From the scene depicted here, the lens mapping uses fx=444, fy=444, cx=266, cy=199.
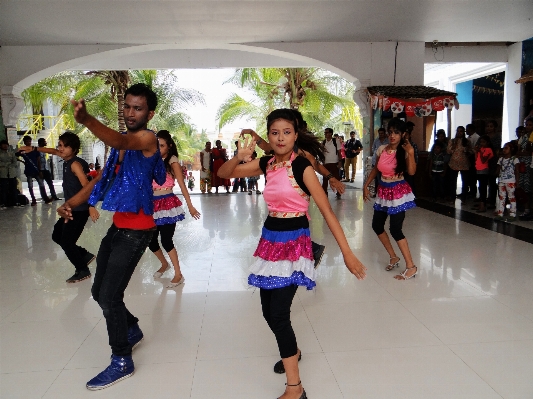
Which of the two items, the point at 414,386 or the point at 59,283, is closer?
the point at 414,386

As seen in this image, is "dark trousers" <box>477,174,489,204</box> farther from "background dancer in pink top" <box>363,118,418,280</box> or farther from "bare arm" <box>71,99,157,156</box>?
"bare arm" <box>71,99,157,156</box>

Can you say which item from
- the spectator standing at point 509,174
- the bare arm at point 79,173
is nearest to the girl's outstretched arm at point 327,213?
the bare arm at point 79,173

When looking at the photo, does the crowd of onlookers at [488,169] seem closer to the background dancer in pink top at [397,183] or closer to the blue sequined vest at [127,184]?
the background dancer in pink top at [397,183]

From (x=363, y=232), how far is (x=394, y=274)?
206 cm

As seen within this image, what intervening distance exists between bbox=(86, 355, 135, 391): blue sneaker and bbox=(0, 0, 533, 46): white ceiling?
6183 mm

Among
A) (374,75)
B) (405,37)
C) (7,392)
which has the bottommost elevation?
(7,392)

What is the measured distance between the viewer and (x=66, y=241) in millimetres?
4098

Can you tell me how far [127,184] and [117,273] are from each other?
48cm

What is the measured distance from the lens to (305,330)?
304 cm

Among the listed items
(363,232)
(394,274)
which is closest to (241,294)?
Answer: (394,274)

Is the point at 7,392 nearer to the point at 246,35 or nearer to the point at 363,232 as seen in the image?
the point at 363,232

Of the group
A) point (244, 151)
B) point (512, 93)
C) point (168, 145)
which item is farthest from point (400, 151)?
point (512, 93)

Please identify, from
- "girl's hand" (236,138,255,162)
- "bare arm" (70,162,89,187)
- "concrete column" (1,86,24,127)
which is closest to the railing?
"concrete column" (1,86,24,127)

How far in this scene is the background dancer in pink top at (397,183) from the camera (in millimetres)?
4027
